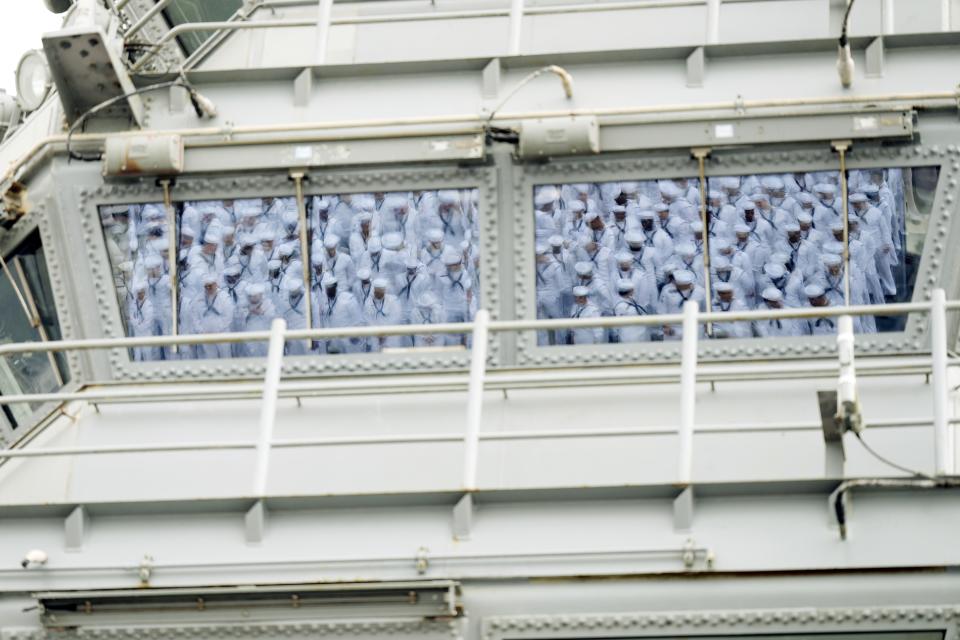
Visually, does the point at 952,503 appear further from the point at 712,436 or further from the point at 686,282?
the point at 686,282

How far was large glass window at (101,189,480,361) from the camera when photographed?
1702 cm

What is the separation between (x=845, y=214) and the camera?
16.7 metres

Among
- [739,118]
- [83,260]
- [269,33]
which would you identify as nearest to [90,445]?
[83,260]

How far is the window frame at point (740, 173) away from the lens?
16.6 meters

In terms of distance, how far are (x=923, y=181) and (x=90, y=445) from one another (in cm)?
589

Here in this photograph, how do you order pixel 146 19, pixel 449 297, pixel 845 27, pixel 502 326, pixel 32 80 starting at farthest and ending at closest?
pixel 32 80, pixel 146 19, pixel 449 297, pixel 845 27, pixel 502 326

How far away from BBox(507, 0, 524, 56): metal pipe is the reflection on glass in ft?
3.80

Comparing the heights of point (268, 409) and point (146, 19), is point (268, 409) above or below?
below

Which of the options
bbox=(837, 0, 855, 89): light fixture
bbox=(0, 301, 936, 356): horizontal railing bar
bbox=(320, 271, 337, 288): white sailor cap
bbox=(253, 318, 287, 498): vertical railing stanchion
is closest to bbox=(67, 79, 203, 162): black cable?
bbox=(320, 271, 337, 288): white sailor cap

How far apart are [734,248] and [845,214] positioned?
0.78 meters

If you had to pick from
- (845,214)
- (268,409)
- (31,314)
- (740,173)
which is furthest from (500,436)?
(31,314)

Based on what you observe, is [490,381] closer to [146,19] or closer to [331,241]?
[331,241]

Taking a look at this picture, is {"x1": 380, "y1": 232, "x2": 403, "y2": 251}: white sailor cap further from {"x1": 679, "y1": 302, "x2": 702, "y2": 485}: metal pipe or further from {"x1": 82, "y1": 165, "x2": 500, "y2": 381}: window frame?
{"x1": 679, "y1": 302, "x2": 702, "y2": 485}: metal pipe

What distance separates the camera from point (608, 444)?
15.9 m
